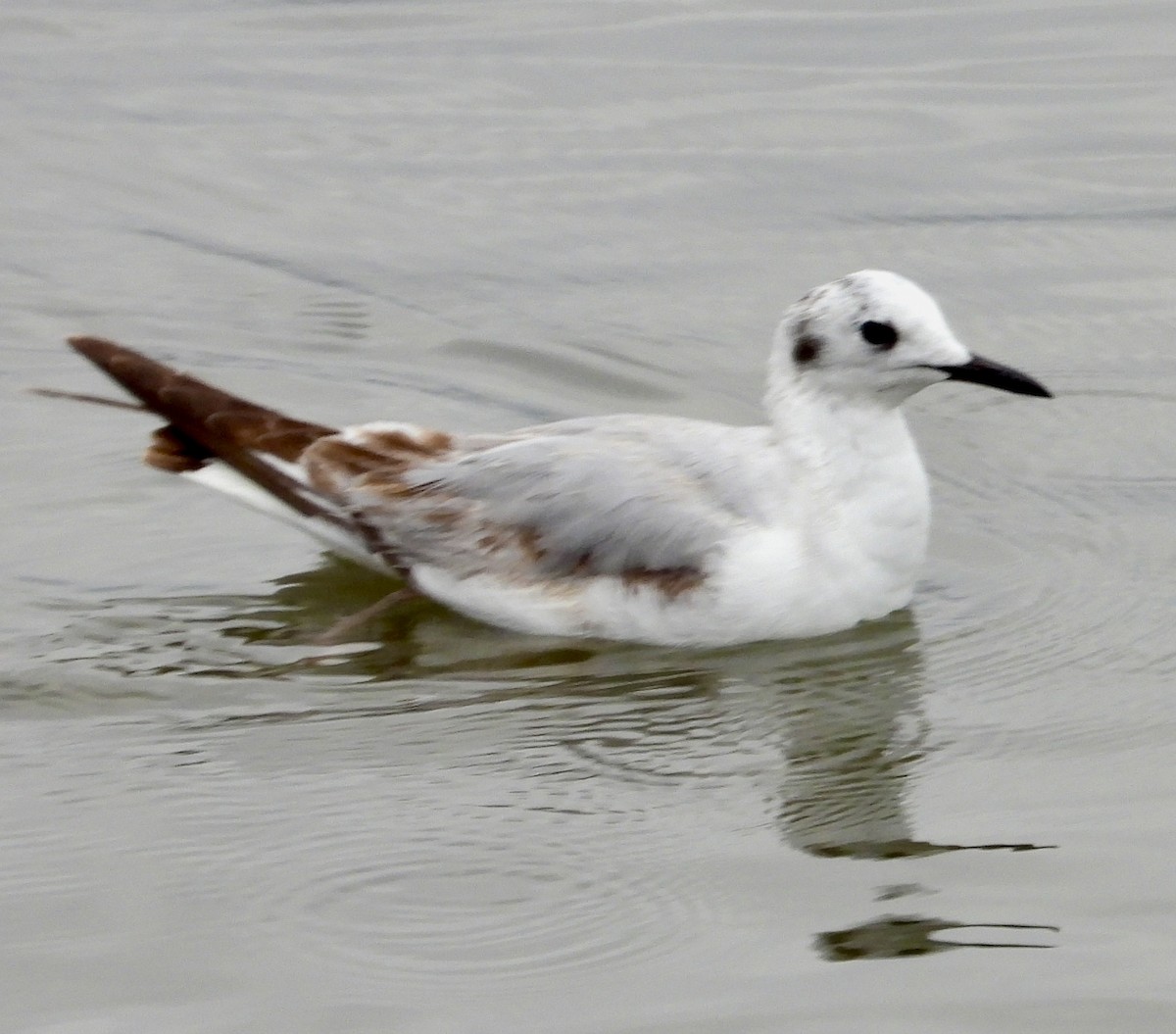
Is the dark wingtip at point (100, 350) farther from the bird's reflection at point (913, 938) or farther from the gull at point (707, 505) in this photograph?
the bird's reflection at point (913, 938)

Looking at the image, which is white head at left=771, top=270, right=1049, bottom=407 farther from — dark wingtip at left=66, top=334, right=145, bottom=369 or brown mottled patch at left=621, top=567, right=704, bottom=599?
dark wingtip at left=66, top=334, right=145, bottom=369

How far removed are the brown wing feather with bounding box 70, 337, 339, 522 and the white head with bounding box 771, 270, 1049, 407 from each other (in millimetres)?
1532

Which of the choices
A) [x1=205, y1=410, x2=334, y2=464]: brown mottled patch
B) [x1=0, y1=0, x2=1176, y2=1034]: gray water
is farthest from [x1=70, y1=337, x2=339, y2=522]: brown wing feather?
[x1=0, y1=0, x2=1176, y2=1034]: gray water

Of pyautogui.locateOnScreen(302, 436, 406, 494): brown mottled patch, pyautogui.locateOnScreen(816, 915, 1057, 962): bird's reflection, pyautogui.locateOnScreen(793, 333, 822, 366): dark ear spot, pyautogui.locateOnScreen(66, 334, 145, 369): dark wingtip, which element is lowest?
pyautogui.locateOnScreen(816, 915, 1057, 962): bird's reflection

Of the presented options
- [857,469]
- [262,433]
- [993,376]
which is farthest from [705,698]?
[262,433]

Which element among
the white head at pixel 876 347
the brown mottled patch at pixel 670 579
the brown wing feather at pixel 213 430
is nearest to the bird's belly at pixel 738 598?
the brown mottled patch at pixel 670 579

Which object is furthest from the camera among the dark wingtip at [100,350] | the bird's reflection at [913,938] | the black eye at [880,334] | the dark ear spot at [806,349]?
the dark wingtip at [100,350]

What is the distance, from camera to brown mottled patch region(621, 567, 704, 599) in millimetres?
6809

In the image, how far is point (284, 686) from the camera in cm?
666

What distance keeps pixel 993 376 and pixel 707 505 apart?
0.88m

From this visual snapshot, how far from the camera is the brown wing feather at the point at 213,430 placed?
24.5ft

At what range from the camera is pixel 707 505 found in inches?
271

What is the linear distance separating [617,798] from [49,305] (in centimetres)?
468

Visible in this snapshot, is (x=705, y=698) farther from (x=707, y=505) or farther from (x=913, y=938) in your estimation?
(x=913, y=938)
